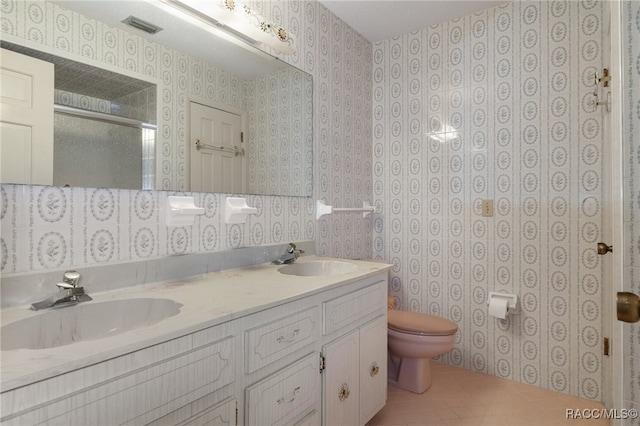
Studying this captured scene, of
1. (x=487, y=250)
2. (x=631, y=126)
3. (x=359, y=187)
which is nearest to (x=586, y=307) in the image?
(x=487, y=250)

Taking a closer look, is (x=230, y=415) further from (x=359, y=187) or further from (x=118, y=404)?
(x=359, y=187)

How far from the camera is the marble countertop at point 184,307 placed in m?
0.57

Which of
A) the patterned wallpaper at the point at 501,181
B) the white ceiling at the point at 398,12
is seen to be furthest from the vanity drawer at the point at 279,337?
the white ceiling at the point at 398,12

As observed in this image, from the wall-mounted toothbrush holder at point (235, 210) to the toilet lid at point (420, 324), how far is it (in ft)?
3.54

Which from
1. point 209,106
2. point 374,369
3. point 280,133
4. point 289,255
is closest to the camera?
point 209,106

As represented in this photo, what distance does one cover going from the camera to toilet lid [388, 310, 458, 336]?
180 centimetres

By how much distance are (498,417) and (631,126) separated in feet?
4.94

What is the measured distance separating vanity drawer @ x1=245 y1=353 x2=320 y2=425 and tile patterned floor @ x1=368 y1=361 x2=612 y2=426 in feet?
2.43

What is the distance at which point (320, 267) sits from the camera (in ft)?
5.71

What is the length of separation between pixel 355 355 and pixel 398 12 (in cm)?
211

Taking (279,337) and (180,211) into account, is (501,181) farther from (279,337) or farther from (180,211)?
(180,211)

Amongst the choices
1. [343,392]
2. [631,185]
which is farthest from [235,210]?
[631,185]

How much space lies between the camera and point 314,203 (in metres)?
2.01

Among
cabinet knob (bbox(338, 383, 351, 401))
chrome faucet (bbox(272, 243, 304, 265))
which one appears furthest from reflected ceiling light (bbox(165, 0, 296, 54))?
cabinet knob (bbox(338, 383, 351, 401))
